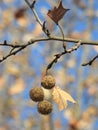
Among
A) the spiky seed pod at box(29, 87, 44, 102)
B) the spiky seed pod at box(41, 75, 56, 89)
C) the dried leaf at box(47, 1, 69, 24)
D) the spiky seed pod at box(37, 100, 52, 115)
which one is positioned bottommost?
the spiky seed pod at box(37, 100, 52, 115)

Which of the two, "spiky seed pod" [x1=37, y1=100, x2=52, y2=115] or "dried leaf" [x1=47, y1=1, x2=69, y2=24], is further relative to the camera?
"dried leaf" [x1=47, y1=1, x2=69, y2=24]

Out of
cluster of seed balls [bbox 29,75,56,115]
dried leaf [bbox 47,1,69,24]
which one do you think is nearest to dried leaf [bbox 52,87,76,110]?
cluster of seed balls [bbox 29,75,56,115]

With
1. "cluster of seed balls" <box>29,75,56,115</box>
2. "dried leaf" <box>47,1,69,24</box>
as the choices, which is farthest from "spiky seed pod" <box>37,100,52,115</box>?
"dried leaf" <box>47,1,69,24</box>

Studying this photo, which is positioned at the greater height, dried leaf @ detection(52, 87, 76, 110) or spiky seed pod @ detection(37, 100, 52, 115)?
dried leaf @ detection(52, 87, 76, 110)

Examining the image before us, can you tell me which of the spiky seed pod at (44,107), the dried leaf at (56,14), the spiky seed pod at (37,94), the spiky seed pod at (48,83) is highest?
the dried leaf at (56,14)

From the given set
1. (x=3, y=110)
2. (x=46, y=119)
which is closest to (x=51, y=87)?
(x=46, y=119)

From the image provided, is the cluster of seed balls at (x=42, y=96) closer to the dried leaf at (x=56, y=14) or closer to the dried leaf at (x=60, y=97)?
the dried leaf at (x=60, y=97)

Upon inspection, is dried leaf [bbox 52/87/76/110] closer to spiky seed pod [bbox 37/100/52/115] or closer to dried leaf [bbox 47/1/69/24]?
spiky seed pod [bbox 37/100/52/115]

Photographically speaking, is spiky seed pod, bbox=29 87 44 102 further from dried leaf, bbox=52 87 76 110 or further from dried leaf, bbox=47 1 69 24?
dried leaf, bbox=47 1 69 24

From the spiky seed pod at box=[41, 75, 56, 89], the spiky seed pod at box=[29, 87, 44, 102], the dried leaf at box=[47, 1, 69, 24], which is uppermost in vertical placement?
the dried leaf at box=[47, 1, 69, 24]

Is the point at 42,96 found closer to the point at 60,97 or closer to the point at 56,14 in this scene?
the point at 60,97

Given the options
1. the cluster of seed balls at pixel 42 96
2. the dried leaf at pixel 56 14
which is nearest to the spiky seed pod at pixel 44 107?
the cluster of seed balls at pixel 42 96
